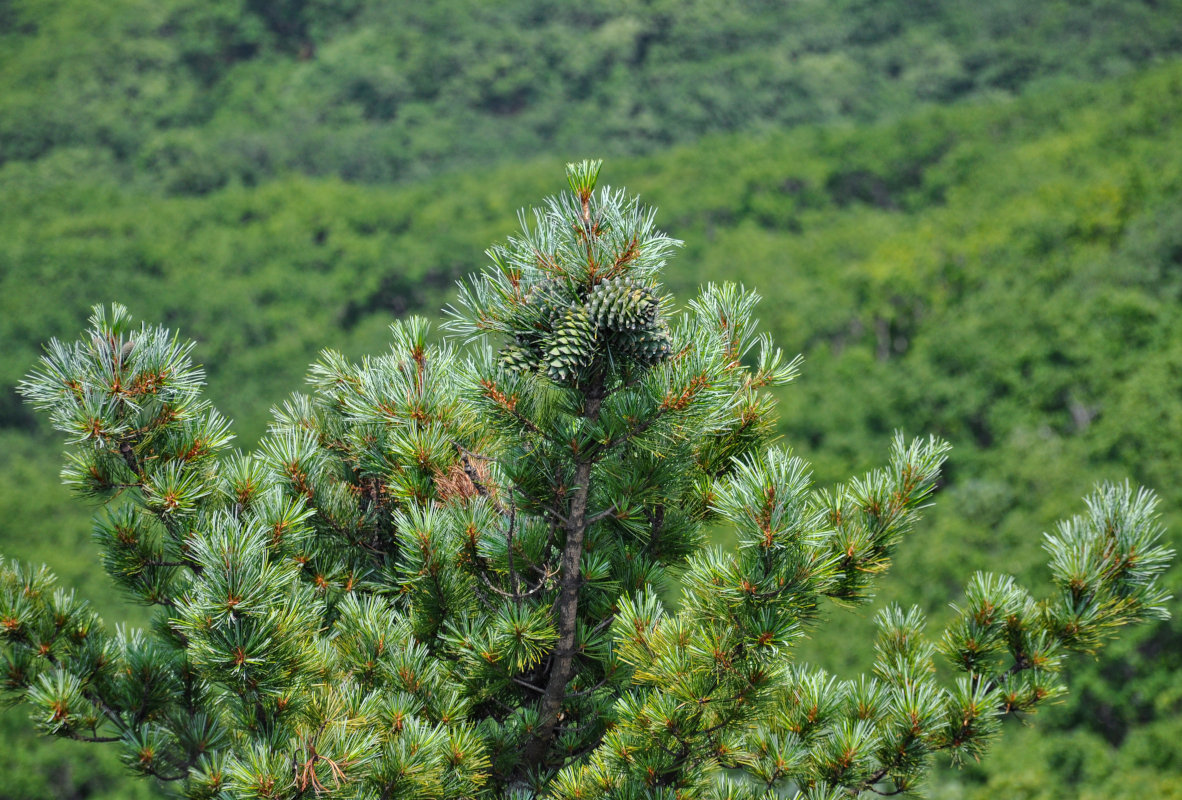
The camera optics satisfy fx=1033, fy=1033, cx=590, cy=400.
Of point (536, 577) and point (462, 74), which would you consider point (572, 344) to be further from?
point (462, 74)

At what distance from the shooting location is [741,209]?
5938cm

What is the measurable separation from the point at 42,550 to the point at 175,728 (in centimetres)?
3513

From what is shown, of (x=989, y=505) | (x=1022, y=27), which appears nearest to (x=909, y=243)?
(x=989, y=505)

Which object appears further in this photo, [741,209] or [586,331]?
[741,209]

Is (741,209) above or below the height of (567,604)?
below

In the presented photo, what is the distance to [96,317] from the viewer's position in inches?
103

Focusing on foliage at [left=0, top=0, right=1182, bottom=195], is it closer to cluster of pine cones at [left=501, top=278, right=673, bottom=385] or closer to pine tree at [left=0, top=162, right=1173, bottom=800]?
pine tree at [left=0, top=162, right=1173, bottom=800]

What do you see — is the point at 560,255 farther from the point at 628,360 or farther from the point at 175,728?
the point at 175,728

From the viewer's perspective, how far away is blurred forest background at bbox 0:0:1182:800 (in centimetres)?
2641

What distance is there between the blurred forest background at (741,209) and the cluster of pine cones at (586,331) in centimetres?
1674

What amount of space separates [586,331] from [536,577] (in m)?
0.90

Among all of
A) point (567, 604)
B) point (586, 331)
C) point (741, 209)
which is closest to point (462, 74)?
point (741, 209)

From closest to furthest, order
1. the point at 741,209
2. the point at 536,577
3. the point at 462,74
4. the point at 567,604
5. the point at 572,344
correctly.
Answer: the point at 572,344
the point at 567,604
the point at 536,577
the point at 741,209
the point at 462,74

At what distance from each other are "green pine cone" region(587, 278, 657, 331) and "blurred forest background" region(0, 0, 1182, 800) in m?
16.8
